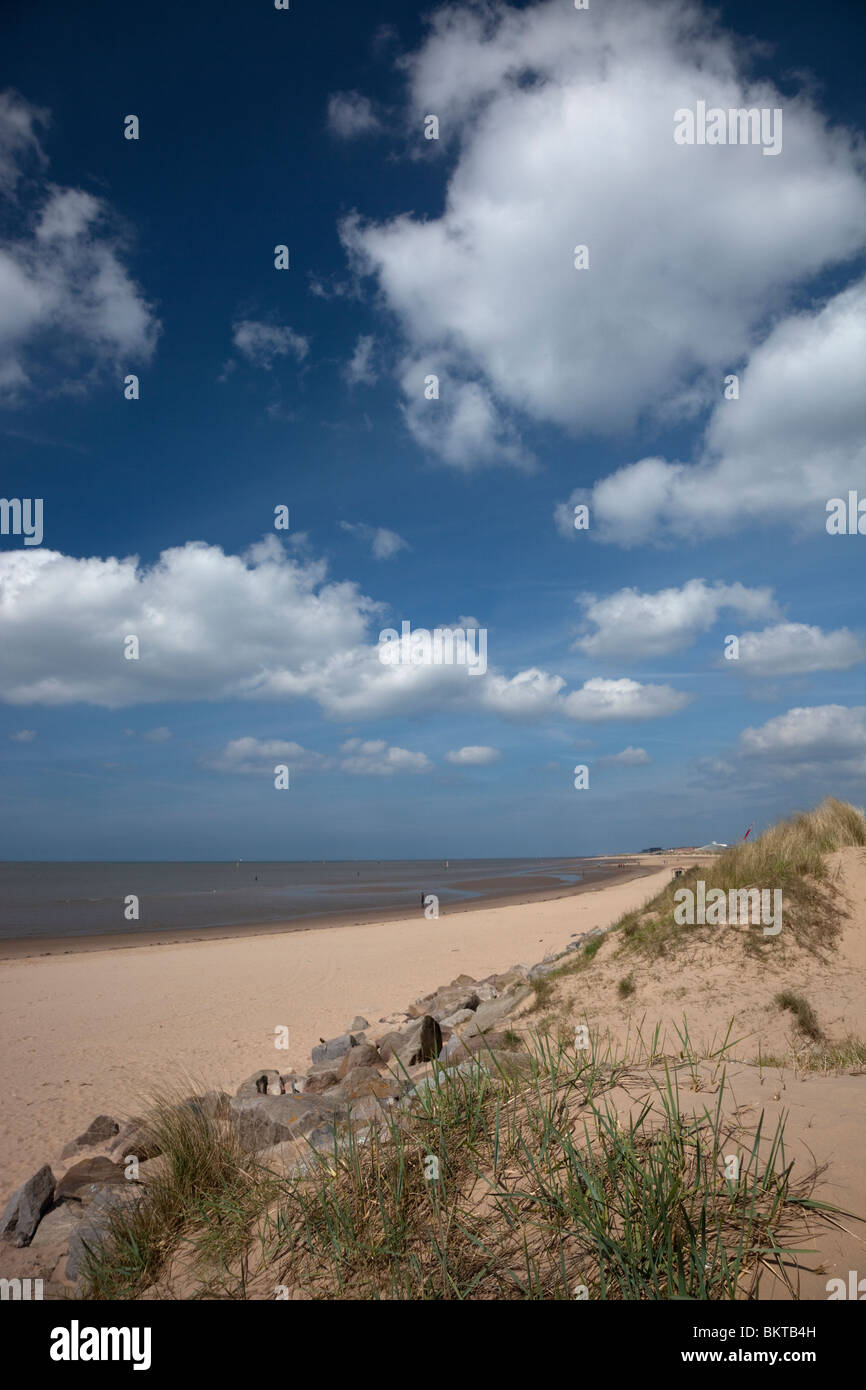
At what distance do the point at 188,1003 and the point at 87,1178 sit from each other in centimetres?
922

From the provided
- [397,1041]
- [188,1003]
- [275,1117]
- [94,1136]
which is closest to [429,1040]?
[397,1041]

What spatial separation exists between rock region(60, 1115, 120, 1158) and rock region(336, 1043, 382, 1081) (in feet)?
9.07

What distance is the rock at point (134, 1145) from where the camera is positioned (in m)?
6.68

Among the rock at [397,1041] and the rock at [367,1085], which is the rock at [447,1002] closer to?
the rock at [397,1041]

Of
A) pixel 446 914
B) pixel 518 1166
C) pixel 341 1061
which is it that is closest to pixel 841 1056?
pixel 518 1166

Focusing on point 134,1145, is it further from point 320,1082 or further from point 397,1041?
point 397,1041

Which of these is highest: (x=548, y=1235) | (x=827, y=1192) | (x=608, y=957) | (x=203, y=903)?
(x=827, y=1192)

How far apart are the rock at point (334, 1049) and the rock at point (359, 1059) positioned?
2.85ft

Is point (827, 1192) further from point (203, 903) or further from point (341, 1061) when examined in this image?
point (203, 903)

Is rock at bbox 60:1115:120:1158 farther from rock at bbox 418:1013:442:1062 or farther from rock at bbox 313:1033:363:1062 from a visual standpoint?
rock at bbox 418:1013:442:1062

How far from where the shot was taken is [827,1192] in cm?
335

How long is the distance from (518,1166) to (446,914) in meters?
30.7

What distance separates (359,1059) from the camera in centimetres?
968
